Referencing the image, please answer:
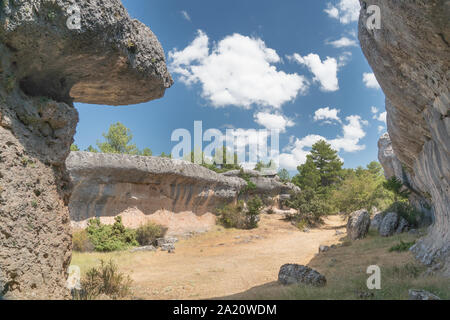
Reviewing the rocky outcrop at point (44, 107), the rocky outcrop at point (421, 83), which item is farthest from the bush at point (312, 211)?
the rocky outcrop at point (44, 107)

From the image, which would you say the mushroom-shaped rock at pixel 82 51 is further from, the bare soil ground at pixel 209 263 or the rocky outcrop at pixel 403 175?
the rocky outcrop at pixel 403 175

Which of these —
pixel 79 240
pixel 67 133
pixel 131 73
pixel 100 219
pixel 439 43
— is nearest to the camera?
pixel 439 43

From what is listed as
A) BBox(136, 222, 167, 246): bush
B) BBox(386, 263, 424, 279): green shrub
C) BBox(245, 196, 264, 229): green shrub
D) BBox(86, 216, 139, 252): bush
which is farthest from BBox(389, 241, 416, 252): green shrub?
BBox(86, 216, 139, 252): bush

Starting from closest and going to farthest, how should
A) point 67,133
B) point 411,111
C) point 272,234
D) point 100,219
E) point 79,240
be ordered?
point 67,133 < point 411,111 < point 79,240 < point 100,219 < point 272,234

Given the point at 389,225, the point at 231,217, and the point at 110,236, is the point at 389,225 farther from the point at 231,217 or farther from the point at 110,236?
the point at 110,236

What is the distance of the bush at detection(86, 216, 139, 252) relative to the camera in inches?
531

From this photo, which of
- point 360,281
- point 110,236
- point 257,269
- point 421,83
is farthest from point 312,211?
point 421,83

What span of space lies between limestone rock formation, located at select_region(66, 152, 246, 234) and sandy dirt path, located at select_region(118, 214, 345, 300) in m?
2.14

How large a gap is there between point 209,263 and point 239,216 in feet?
33.8

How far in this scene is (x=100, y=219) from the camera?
14992 millimetres

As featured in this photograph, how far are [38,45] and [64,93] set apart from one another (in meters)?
1.30

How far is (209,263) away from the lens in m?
11.2

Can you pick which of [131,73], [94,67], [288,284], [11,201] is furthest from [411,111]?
[11,201]
